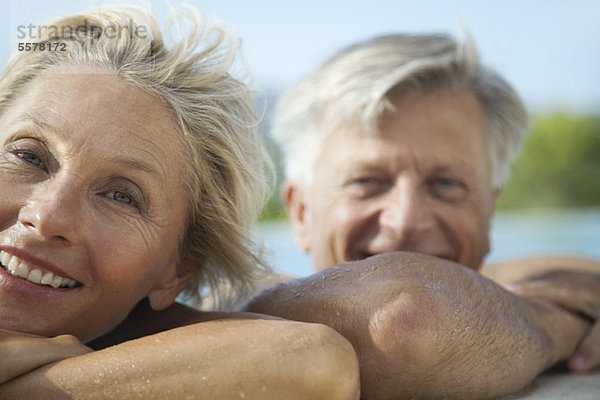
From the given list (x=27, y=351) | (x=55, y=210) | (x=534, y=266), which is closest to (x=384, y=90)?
(x=55, y=210)

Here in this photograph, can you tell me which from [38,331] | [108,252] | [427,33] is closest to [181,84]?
[108,252]

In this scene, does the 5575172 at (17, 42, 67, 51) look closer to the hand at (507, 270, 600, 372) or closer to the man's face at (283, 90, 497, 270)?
the man's face at (283, 90, 497, 270)

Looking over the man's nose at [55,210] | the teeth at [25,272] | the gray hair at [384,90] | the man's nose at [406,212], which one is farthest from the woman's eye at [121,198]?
the gray hair at [384,90]

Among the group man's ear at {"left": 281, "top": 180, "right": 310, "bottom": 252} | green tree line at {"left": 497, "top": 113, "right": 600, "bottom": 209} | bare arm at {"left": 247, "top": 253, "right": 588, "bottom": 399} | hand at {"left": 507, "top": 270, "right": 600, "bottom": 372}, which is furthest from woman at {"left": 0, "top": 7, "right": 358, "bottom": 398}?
green tree line at {"left": 497, "top": 113, "right": 600, "bottom": 209}

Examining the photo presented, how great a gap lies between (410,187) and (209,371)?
1.68 meters

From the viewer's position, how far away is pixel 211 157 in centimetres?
231

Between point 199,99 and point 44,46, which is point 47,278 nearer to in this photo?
point 199,99

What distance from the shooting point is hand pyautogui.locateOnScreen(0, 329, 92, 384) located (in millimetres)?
1556

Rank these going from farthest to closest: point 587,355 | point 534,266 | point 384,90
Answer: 1. point 534,266
2. point 384,90
3. point 587,355

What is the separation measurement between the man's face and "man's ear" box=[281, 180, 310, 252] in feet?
1.06

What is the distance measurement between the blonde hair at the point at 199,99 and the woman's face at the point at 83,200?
76 millimetres

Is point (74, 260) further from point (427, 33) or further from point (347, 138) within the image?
point (427, 33)

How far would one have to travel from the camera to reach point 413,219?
2.93 m

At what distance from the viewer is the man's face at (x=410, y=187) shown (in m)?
3.01
